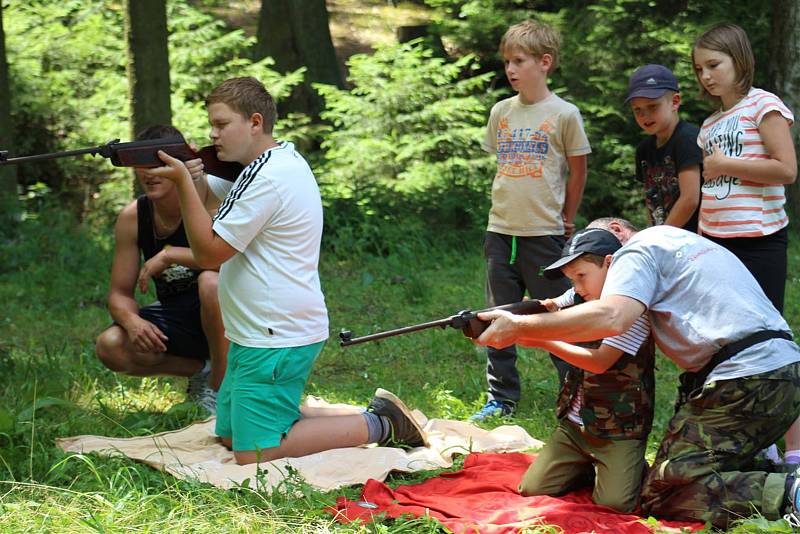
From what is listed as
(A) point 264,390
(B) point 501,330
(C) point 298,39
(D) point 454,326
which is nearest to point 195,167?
(A) point 264,390

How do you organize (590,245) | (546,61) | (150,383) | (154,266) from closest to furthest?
1. (590,245)
2. (154,266)
3. (546,61)
4. (150,383)

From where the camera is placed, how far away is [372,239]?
9023 millimetres

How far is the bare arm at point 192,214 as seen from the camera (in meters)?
3.85

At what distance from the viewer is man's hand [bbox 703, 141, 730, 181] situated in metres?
4.11

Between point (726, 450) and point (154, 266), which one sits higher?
point (154, 266)

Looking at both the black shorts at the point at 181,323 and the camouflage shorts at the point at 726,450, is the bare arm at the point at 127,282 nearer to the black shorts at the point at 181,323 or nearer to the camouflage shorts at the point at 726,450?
the black shorts at the point at 181,323

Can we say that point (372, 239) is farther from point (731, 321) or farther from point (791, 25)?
point (731, 321)

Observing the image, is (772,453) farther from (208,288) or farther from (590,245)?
(208,288)

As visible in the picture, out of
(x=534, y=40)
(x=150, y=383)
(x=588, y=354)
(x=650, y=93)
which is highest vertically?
(x=534, y=40)

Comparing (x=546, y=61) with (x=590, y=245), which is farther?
(x=546, y=61)

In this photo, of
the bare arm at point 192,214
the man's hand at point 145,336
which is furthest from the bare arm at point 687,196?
the man's hand at point 145,336

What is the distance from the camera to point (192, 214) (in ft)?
12.6

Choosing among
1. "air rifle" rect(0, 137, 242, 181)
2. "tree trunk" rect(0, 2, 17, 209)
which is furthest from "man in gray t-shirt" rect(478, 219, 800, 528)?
"tree trunk" rect(0, 2, 17, 209)

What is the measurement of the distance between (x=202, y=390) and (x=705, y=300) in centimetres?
268
